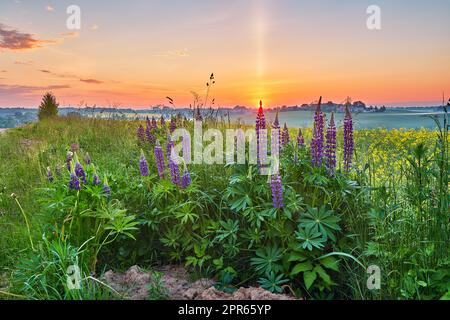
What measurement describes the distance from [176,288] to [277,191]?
97 centimetres

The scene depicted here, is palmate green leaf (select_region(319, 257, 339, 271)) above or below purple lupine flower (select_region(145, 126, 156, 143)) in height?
below

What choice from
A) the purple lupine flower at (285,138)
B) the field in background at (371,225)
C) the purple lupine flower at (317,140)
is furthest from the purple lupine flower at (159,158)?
the purple lupine flower at (317,140)

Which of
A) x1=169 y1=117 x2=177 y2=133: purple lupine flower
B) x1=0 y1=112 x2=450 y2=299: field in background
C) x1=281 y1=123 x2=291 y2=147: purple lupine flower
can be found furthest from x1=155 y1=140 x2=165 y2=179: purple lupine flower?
x1=169 y1=117 x2=177 y2=133: purple lupine flower

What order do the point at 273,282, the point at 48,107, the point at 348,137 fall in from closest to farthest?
1. the point at 273,282
2. the point at 348,137
3. the point at 48,107

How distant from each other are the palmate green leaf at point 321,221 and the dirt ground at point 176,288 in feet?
1.69

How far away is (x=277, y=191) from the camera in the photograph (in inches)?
110

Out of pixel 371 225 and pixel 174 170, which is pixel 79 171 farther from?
→ pixel 371 225

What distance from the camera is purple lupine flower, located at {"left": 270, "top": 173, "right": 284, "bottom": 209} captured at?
2.77m

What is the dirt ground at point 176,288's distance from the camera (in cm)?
245

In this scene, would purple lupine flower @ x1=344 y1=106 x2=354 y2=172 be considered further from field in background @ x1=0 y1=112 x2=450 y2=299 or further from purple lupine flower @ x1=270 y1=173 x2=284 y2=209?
purple lupine flower @ x1=270 y1=173 x2=284 y2=209

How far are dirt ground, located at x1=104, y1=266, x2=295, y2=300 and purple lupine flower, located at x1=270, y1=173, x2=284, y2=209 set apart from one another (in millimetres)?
614

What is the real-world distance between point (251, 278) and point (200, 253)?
0.44m

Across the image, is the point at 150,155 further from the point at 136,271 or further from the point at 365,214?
the point at 365,214

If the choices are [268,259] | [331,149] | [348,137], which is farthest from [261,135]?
[268,259]
